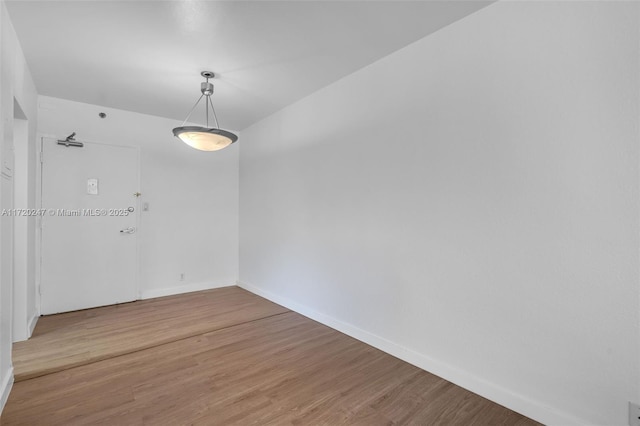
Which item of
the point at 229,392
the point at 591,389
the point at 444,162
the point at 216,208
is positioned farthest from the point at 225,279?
the point at 591,389

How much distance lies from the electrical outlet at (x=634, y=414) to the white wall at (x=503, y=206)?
3cm

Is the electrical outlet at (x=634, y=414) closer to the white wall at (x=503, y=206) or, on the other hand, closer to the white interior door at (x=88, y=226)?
the white wall at (x=503, y=206)

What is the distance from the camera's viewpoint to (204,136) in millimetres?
2795

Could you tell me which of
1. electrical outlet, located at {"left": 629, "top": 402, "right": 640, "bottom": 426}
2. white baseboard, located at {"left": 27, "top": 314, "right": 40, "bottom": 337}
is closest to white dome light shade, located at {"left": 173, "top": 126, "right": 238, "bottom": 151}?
white baseboard, located at {"left": 27, "top": 314, "right": 40, "bottom": 337}

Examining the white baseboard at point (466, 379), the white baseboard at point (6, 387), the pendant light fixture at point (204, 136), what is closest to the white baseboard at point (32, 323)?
the white baseboard at point (6, 387)

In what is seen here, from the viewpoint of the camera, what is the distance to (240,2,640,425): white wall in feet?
5.24

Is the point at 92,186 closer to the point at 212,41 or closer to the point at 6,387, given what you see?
the point at 6,387

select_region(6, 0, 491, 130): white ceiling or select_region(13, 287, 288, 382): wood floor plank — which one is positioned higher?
select_region(6, 0, 491, 130): white ceiling

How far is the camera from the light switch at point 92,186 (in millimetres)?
3904

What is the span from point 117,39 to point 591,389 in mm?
4114

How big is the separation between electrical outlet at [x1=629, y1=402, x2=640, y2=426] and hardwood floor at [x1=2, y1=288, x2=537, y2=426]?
50 cm

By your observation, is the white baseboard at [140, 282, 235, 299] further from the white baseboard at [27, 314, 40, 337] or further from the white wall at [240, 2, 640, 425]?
the white wall at [240, 2, 640, 425]

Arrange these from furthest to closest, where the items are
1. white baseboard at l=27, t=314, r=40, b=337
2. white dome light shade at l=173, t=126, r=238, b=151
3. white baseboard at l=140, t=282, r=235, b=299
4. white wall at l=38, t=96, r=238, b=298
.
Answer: white baseboard at l=140, t=282, r=235, b=299, white wall at l=38, t=96, r=238, b=298, white baseboard at l=27, t=314, r=40, b=337, white dome light shade at l=173, t=126, r=238, b=151

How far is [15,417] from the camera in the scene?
1.86 metres
